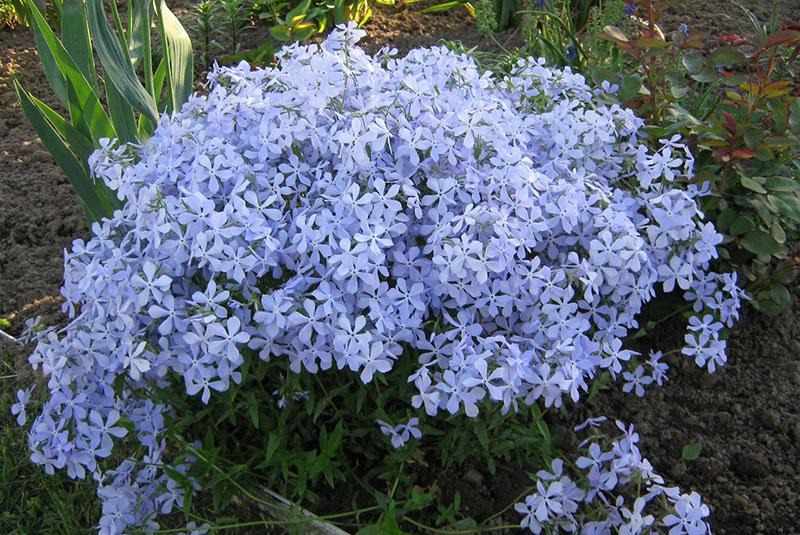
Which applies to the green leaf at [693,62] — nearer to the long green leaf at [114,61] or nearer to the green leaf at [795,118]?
the green leaf at [795,118]

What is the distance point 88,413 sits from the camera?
7.12 ft

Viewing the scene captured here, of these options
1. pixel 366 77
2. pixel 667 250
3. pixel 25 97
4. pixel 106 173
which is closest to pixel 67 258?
pixel 106 173

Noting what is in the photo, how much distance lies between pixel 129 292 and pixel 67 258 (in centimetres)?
29

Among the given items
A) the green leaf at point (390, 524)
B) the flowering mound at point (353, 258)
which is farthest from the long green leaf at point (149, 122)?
the green leaf at point (390, 524)

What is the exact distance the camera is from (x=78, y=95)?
2.56 meters

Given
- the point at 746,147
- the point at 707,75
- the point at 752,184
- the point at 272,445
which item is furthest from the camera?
the point at 707,75

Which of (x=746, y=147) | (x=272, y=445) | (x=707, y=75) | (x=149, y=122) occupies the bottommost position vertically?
(x=272, y=445)

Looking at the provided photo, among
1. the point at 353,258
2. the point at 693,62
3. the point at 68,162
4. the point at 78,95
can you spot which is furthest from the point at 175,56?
the point at 693,62

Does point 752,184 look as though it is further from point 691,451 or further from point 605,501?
point 605,501

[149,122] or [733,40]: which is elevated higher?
[733,40]

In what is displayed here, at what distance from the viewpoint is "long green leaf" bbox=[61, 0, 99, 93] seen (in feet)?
8.86

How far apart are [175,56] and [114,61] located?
28cm

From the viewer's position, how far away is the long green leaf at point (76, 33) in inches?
106

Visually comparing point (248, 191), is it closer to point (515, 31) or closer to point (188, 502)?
point (188, 502)
